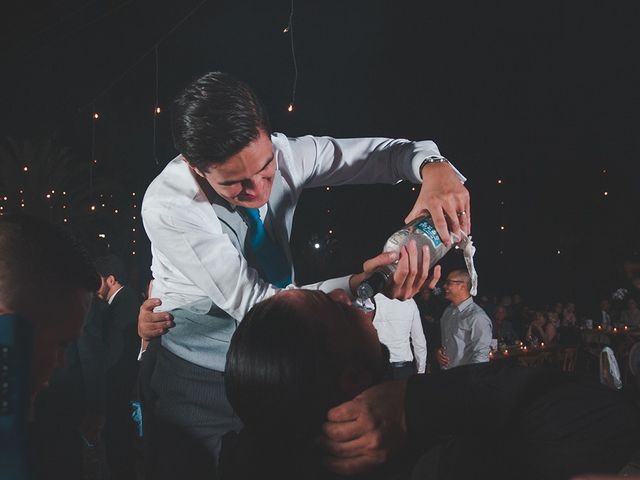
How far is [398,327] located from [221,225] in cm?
371

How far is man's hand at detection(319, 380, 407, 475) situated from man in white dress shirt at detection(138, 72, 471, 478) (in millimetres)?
504

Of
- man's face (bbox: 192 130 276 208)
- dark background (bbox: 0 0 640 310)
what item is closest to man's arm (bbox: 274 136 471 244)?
man's face (bbox: 192 130 276 208)

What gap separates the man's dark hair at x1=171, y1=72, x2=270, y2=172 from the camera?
1.53m

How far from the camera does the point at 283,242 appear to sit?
1.87 m

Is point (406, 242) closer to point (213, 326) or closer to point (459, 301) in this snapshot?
point (213, 326)

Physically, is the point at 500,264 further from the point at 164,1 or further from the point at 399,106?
the point at 164,1

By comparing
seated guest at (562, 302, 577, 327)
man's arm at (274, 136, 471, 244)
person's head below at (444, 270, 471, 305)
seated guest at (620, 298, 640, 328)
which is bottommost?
seated guest at (562, 302, 577, 327)

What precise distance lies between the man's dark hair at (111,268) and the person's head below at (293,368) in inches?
159

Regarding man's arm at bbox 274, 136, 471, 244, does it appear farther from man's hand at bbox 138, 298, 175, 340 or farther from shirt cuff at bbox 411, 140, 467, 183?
man's hand at bbox 138, 298, 175, 340

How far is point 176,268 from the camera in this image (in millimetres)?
1726

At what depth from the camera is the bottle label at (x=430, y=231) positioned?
60.9 inches

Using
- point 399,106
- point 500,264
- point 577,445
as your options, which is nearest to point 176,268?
point 577,445

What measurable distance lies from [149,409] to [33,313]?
632 mm

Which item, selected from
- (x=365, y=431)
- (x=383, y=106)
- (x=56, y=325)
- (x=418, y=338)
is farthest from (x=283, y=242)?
(x=383, y=106)
